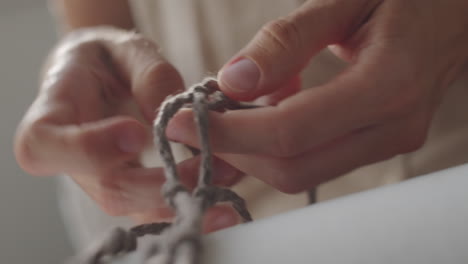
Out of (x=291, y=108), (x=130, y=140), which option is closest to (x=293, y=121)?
(x=291, y=108)

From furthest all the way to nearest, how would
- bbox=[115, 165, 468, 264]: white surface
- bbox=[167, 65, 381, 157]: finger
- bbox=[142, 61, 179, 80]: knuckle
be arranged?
bbox=[142, 61, 179, 80]: knuckle, bbox=[167, 65, 381, 157]: finger, bbox=[115, 165, 468, 264]: white surface

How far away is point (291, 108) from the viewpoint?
290 mm

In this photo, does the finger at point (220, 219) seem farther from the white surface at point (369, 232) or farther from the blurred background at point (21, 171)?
the blurred background at point (21, 171)

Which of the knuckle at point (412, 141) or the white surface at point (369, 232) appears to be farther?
the knuckle at point (412, 141)

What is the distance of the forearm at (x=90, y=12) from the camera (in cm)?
63

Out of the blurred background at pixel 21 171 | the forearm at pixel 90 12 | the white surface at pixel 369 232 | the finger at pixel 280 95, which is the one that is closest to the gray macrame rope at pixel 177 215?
the white surface at pixel 369 232

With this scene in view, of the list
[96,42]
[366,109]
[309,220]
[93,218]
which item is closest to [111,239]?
[309,220]

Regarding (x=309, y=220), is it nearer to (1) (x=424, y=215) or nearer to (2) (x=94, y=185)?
(1) (x=424, y=215)

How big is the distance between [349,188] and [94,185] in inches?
9.9

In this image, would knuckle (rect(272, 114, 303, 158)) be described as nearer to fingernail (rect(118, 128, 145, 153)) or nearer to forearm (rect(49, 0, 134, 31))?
fingernail (rect(118, 128, 145, 153))

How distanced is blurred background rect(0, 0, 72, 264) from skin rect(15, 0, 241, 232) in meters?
0.52

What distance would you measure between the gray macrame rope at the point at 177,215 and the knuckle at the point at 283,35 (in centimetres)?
6

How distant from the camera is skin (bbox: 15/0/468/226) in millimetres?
293

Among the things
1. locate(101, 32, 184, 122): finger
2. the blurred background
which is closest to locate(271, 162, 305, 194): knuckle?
locate(101, 32, 184, 122): finger
